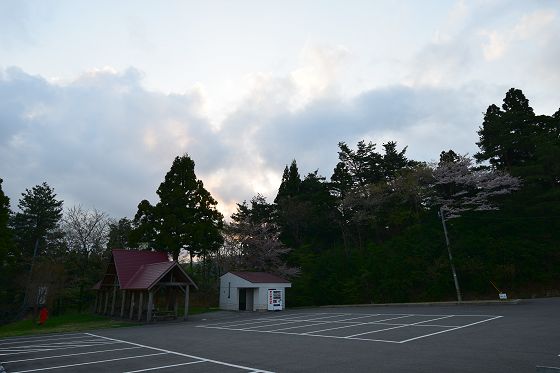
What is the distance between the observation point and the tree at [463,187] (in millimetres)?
28312

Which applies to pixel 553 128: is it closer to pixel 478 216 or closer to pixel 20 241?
pixel 478 216

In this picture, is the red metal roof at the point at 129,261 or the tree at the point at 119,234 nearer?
the red metal roof at the point at 129,261

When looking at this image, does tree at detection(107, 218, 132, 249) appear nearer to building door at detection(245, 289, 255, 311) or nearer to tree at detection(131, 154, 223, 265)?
tree at detection(131, 154, 223, 265)

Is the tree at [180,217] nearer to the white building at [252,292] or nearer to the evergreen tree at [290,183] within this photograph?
the white building at [252,292]

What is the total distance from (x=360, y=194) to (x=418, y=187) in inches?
227

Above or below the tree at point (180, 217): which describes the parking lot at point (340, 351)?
below

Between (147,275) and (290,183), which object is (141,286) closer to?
(147,275)

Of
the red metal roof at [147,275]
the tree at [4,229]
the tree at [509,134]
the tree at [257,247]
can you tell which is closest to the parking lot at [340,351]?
the red metal roof at [147,275]

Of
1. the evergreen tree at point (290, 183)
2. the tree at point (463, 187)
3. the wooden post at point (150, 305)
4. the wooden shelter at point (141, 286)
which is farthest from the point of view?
the evergreen tree at point (290, 183)

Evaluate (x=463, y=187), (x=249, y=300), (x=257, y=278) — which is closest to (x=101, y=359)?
(x=257, y=278)

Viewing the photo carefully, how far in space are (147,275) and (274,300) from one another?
1060 cm

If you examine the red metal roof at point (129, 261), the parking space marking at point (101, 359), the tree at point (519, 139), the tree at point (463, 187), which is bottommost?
the parking space marking at point (101, 359)

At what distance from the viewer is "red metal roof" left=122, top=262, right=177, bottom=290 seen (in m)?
23.2

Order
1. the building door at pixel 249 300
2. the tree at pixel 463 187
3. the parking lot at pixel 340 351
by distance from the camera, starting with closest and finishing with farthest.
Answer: the parking lot at pixel 340 351 < the tree at pixel 463 187 < the building door at pixel 249 300
